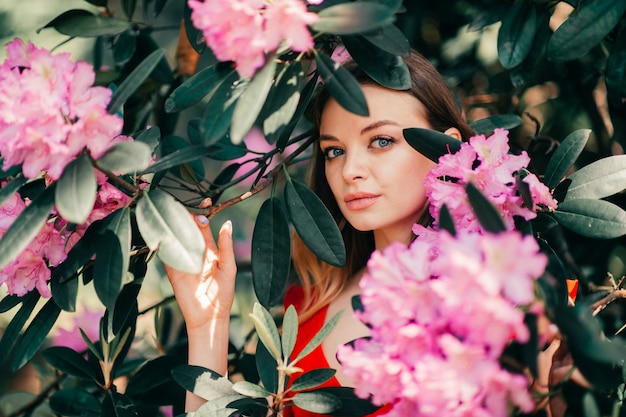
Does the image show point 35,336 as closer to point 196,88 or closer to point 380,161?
point 196,88

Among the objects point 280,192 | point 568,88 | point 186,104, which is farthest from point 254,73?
point 280,192

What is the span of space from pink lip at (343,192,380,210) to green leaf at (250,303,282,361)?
341 mm

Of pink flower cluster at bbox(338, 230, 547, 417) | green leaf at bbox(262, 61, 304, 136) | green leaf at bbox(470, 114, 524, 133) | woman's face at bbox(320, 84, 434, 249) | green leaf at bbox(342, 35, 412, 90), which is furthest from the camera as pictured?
green leaf at bbox(470, 114, 524, 133)

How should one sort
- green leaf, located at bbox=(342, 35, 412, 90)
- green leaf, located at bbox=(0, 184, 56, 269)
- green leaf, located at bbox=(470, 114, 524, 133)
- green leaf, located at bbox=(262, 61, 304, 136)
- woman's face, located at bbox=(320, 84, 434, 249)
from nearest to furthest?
green leaf, located at bbox=(0, 184, 56, 269) < green leaf, located at bbox=(262, 61, 304, 136) < green leaf, located at bbox=(342, 35, 412, 90) < woman's face, located at bbox=(320, 84, 434, 249) < green leaf, located at bbox=(470, 114, 524, 133)

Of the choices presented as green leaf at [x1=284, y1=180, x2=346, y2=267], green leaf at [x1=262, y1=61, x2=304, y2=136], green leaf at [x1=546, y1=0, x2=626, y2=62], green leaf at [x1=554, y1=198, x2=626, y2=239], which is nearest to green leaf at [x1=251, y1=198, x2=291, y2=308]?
green leaf at [x1=284, y1=180, x2=346, y2=267]

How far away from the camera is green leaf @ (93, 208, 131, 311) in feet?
3.72

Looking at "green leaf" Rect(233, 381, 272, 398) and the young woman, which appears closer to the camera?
"green leaf" Rect(233, 381, 272, 398)

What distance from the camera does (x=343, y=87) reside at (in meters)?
1.19

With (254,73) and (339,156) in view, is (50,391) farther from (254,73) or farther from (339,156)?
(254,73)

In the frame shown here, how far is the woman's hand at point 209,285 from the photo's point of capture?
1487mm

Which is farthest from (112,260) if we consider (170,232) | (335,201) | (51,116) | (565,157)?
(565,157)

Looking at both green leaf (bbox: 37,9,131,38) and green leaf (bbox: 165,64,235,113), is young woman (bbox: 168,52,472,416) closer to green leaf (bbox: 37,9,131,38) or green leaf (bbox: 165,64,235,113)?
green leaf (bbox: 165,64,235,113)

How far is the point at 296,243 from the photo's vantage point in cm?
199

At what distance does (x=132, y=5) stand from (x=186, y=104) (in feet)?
2.22
